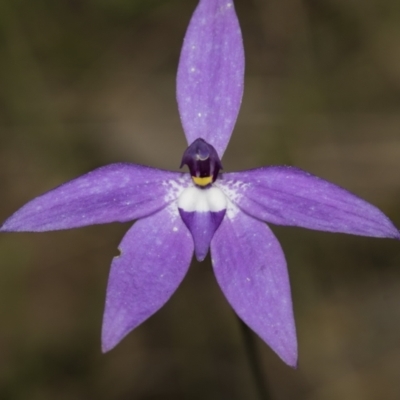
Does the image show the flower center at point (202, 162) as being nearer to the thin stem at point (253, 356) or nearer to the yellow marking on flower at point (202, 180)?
the yellow marking on flower at point (202, 180)

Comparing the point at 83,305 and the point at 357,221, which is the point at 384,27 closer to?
the point at 83,305

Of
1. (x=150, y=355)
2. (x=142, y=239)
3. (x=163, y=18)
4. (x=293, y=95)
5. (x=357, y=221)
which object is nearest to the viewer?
(x=357, y=221)

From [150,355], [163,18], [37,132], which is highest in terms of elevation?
[163,18]

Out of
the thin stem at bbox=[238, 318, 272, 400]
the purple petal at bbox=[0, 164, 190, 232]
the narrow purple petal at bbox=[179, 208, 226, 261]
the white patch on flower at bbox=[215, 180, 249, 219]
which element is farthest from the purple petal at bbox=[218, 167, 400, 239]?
the thin stem at bbox=[238, 318, 272, 400]

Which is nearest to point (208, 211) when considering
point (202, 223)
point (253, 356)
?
point (202, 223)

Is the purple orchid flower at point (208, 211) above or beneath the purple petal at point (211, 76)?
beneath

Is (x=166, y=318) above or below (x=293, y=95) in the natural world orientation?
below

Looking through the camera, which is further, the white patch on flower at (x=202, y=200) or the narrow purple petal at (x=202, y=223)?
the white patch on flower at (x=202, y=200)

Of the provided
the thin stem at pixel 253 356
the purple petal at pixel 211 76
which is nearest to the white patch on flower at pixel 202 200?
the purple petal at pixel 211 76

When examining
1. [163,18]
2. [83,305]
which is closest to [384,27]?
[163,18]
